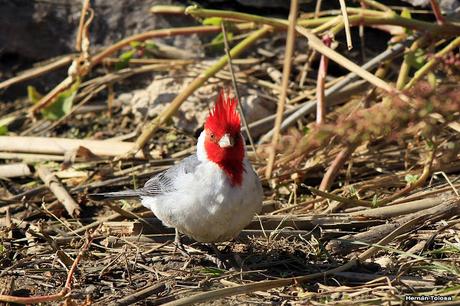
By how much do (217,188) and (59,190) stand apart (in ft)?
5.25

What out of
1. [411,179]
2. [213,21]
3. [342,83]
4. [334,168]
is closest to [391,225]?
[411,179]

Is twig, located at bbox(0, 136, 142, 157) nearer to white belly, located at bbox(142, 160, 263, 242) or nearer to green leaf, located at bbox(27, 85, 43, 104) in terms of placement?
green leaf, located at bbox(27, 85, 43, 104)

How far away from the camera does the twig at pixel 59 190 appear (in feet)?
16.6

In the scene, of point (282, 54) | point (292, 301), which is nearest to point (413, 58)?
point (282, 54)

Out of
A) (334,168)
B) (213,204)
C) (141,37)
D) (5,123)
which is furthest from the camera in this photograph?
(5,123)

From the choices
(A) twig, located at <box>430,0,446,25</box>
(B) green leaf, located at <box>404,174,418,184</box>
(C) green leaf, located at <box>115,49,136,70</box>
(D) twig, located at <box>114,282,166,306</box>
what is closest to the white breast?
(D) twig, located at <box>114,282,166,306</box>

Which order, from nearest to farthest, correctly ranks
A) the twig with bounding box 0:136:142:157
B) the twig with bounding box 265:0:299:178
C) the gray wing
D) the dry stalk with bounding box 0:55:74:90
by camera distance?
1. the twig with bounding box 265:0:299:178
2. the gray wing
3. the twig with bounding box 0:136:142:157
4. the dry stalk with bounding box 0:55:74:90

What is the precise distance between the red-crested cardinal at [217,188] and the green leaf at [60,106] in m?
1.84

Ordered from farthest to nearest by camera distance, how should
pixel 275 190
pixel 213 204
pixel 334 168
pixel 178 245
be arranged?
pixel 275 190, pixel 334 168, pixel 178 245, pixel 213 204

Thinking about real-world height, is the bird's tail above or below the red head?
below

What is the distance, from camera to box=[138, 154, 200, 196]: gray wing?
439cm

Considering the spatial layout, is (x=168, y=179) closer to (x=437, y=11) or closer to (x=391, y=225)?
(x=391, y=225)

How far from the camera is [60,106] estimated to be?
5996mm

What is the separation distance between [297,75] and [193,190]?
2.63 meters
